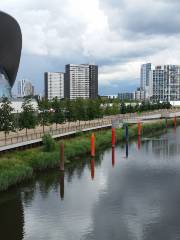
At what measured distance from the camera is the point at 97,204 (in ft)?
105

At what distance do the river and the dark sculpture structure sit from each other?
44.7 meters

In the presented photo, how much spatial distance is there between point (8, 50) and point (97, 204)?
64108 millimetres

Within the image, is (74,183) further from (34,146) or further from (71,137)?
(71,137)

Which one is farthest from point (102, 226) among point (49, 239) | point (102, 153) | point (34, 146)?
point (102, 153)

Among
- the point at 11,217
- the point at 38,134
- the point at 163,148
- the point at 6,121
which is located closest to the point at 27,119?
the point at 38,134

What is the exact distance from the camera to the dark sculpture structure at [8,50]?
85.6 m

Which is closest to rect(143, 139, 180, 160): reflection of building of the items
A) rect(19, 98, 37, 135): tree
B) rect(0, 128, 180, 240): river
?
rect(0, 128, 180, 240): river

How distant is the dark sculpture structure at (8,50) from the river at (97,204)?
4472 cm

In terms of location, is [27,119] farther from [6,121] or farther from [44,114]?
[44,114]

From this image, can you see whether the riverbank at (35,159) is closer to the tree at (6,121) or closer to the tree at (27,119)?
the tree at (6,121)

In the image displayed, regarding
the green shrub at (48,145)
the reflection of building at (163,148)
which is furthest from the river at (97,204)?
the reflection of building at (163,148)

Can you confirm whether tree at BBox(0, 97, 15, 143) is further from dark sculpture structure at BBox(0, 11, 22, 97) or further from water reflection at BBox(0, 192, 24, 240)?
dark sculpture structure at BBox(0, 11, 22, 97)

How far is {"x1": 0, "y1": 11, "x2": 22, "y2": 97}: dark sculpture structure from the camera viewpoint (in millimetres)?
85625

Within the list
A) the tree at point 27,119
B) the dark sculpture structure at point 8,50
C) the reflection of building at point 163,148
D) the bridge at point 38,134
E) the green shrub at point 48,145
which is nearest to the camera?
the bridge at point 38,134
